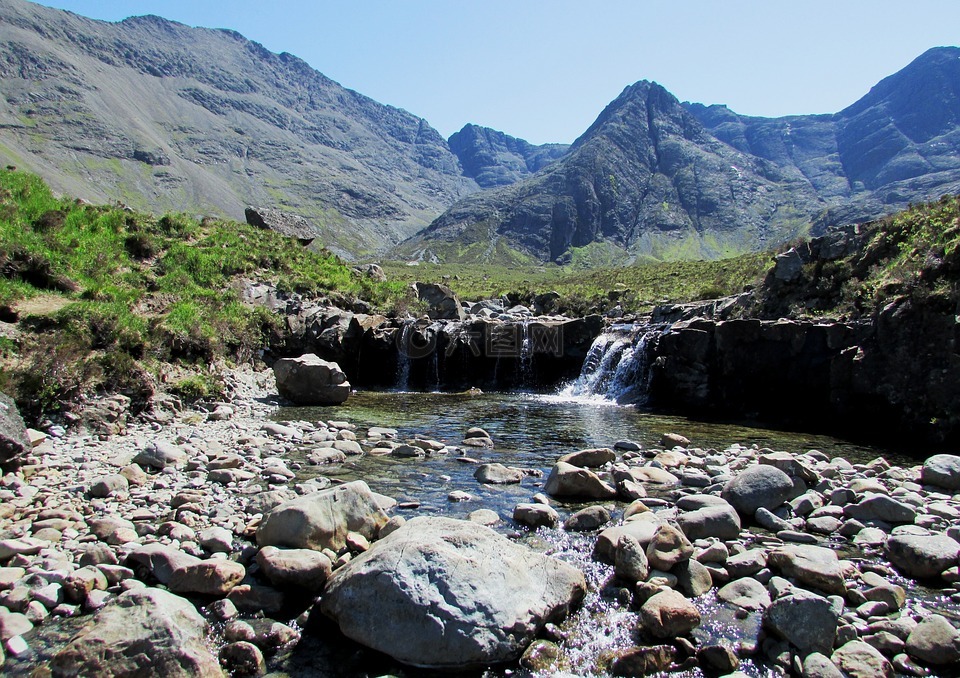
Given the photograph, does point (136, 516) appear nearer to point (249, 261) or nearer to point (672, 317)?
point (249, 261)

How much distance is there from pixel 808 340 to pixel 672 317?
11342mm

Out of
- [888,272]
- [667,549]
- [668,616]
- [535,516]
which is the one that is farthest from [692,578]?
[888,272]

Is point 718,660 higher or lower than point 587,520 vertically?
lower

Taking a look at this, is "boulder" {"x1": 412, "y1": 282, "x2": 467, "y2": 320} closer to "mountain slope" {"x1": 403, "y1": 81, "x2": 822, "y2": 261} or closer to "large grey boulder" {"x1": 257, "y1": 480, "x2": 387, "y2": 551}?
"large grey boulder" {"x1": 257, "y1": 480, "x2": 387, "y2": 551}

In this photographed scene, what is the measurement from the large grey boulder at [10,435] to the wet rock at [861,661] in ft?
36.9

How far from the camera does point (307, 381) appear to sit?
2014 cm

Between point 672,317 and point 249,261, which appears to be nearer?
point 249,261

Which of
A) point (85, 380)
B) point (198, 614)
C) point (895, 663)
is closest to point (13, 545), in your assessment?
point (198, 614)

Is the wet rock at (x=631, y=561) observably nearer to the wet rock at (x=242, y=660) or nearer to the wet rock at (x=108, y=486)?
the wet rock at (x=242, y=660)

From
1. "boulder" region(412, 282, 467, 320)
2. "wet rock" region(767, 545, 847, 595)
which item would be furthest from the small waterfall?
"wet rock" region(767, 545, 847, 595)

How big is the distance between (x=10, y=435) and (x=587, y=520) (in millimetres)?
9074

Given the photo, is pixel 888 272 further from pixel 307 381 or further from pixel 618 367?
pixel 307 381

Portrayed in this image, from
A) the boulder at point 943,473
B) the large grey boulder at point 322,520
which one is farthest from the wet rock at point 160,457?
the boulder at point 943,473

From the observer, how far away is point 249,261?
95.2 ft
